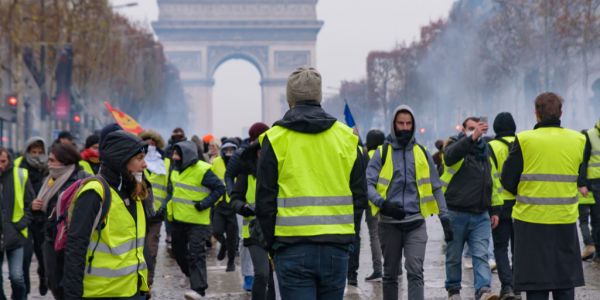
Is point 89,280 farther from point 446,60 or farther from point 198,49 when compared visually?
point 198,49

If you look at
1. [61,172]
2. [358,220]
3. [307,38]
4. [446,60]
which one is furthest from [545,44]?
[307,38]

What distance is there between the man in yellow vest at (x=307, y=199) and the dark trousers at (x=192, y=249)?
5.35 meters

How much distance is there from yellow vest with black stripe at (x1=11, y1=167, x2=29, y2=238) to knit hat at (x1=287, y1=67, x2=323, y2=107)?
467cm

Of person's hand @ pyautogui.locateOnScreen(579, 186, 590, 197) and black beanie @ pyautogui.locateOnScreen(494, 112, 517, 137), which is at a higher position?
black beanie @ pyautogui.locateOnScreen(494, 112, 517, 137)

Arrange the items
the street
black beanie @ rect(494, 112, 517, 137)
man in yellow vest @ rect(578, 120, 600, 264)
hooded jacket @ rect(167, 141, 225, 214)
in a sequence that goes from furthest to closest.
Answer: man in yellow vest @ rect(578, 120, 600, 264)
hooded jacket @ rect(167, 141, 225, 214)
the street
black beanie @ rect(494, 112, 517, 137)

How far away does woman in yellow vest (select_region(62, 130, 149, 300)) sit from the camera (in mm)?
5871

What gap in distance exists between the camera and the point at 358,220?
11484mm

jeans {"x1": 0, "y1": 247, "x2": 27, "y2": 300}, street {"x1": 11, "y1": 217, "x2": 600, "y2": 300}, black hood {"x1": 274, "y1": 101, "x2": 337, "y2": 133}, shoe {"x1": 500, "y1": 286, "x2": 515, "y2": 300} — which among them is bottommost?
street {"x1": 11, "y1": 217, "x2": 600, "y2": 300}

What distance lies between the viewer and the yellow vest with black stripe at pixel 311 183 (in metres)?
5.86

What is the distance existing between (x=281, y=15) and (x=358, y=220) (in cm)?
9730

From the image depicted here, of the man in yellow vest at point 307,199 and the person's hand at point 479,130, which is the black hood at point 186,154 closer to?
the person's hand at point 479,130

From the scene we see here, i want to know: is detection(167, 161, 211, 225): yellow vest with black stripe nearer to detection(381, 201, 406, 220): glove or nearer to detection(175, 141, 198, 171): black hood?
detection(175, 141, 198, 171): black hood

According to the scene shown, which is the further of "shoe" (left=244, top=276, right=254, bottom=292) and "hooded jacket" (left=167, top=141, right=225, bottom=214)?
"shoe" (left=244, top=276, right=254, bottom=292)

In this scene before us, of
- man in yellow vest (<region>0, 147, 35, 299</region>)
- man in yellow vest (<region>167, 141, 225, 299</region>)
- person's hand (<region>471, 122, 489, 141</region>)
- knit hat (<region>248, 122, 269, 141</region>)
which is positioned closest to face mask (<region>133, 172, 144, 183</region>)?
knit hat (<region>248, 122, 269, 141</region>)
